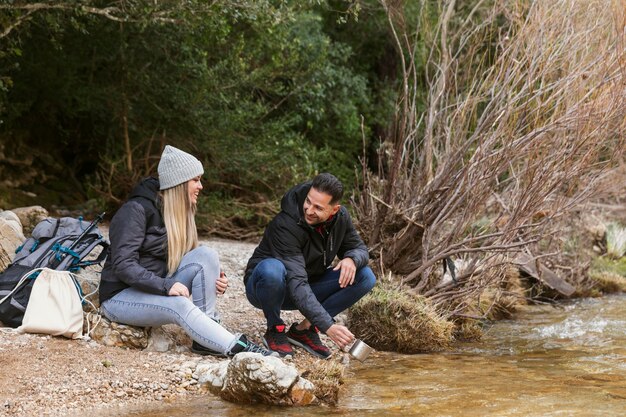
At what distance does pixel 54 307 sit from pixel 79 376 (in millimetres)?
546

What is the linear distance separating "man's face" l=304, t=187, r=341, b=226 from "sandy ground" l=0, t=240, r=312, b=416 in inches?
39.8

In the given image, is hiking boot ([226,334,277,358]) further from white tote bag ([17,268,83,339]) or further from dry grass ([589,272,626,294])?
dry grass ([589,272,626,294])

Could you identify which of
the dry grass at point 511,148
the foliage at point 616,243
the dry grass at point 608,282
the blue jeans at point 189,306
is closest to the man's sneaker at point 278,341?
the blue jeans at point 189,306

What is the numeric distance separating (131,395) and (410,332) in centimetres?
226

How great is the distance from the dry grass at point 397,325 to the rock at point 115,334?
175cm

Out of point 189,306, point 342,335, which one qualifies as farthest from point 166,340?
point 342,335

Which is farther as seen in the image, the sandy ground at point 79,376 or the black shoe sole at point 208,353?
the black shoe sole at point 208,353

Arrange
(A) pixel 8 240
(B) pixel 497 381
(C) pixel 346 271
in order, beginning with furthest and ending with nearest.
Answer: (A) pixel 8 240 → (C) pixel 346 271 → (B) pixel 497 381

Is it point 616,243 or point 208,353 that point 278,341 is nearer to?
point 208,353

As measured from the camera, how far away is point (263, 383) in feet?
13.1

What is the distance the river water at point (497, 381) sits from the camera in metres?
4.07

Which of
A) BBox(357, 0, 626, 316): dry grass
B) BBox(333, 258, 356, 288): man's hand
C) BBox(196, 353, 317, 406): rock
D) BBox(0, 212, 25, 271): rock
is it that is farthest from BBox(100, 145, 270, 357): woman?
BBox(357, 0, 626, 316): dry grass

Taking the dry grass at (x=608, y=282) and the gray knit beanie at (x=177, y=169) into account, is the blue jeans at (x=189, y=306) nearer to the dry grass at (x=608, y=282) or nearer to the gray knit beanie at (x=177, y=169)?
the gray knit beanie at (x=177, y=169)

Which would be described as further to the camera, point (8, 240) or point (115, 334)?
point (8, 240)
